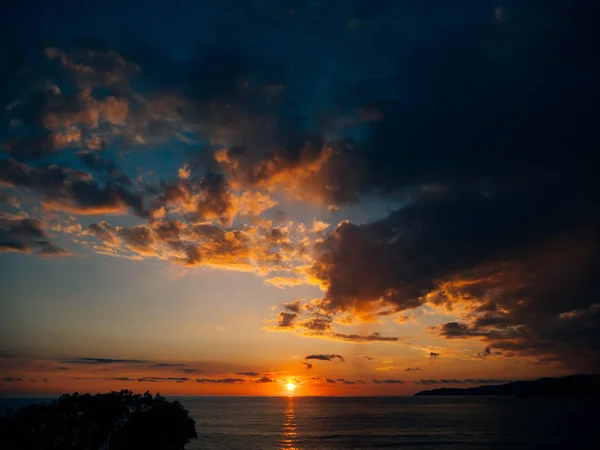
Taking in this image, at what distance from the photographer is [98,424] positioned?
48.8m

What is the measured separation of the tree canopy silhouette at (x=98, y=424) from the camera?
42500 mm

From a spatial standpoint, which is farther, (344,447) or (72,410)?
(344,447)

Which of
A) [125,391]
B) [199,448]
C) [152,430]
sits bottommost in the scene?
[199,448]

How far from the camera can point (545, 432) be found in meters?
132

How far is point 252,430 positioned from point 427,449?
68084 mm

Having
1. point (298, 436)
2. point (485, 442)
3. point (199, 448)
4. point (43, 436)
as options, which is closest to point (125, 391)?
point (43, 436)

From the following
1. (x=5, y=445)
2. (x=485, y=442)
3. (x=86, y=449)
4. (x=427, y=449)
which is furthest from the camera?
(x=485, y=442)

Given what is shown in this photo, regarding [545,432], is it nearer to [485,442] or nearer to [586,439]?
[586,439]

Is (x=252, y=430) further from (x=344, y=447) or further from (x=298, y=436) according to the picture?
(x=344, y=447)

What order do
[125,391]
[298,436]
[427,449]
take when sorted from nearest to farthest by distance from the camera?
[125,391] → [427,449] → [298,436]

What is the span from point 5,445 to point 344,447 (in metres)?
81.9

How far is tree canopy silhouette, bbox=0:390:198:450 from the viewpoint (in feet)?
139

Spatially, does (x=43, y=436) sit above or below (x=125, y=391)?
below

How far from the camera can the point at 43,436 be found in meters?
42.8
